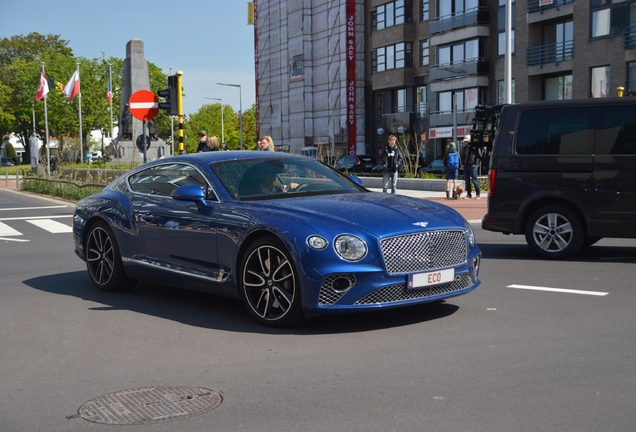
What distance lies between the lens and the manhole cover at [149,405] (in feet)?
15.2

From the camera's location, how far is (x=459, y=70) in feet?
184

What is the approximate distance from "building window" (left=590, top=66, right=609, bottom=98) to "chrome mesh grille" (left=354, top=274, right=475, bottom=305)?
3971 centimetres

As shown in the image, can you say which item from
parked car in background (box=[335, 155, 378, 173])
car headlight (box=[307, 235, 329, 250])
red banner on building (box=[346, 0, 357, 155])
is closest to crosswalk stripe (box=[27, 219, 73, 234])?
car headlight (box=[307, 235, 329, 250])

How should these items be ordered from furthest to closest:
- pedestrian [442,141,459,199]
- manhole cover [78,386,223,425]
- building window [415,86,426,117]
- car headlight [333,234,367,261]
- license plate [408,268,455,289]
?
building window [415,86,426,117] → pedestrian [442,141,459,199] → license plate [408,268,455,289] → car headlight [333,234,367,261] → manhole cover [78,386,223,425]

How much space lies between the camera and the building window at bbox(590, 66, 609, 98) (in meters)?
44.1

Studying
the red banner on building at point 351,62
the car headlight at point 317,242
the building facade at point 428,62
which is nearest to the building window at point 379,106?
the building facade at point 428,62

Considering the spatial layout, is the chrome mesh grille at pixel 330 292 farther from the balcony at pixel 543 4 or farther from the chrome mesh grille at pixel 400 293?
the balcony at pixel 543 4

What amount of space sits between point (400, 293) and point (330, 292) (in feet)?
1.81

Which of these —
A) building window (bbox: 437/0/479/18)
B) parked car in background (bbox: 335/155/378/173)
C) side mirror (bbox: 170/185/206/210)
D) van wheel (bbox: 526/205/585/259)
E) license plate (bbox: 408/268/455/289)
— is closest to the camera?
license plate (bbox: 408/268/455/289)

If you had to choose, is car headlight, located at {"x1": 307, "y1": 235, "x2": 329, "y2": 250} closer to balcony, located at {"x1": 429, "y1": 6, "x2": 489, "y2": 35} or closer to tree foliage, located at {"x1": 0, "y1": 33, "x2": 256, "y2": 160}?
balcony, located at {"x1": 429, "y1": 6, "x2": 489, "y2": 35}

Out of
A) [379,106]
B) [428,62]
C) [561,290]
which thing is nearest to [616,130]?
[561,290]

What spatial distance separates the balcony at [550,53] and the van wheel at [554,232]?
37.6m

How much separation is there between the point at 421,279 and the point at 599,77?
4112 cm

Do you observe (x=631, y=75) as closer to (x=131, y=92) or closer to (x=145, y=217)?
(x=131, y=92)
